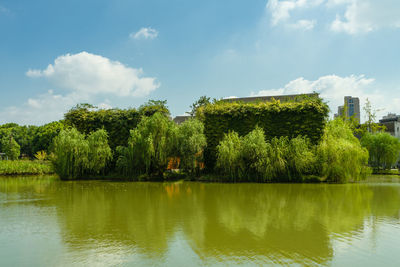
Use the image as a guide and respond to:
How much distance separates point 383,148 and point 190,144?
2044 cm

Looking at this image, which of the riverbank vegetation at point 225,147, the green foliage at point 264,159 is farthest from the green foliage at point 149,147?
the green foliage at point 264,159

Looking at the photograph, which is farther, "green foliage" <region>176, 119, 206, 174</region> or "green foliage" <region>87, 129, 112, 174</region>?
"green foliage" <region>87, 129, 112, 174</region>

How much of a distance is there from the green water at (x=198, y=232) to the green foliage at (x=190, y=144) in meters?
8.59

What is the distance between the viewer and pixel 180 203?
35.7 feet

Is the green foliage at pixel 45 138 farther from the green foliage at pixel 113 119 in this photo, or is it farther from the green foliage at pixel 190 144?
the green foliage at pixel 190 144

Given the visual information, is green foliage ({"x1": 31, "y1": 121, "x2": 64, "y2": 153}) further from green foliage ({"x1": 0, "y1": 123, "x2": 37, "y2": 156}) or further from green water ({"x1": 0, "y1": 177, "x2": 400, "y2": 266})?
green water ({"x1": 0, "y1": 177, "x2": 400, "y2": 266})

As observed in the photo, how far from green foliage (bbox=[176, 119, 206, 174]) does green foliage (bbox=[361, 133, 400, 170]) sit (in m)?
18.8

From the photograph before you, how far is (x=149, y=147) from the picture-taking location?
776 inches

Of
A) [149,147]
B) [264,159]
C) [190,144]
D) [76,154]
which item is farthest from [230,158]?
[76,154]

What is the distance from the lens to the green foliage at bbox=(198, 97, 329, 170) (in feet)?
66.4

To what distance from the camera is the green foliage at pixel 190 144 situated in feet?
65.1

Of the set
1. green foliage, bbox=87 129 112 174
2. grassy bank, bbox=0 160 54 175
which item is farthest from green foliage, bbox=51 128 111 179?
grassy bank, bbox=0 160 54 175

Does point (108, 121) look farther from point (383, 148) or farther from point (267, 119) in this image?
point (383, 148)

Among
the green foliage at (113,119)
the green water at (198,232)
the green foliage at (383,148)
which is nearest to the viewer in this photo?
the green water at (198,232)
